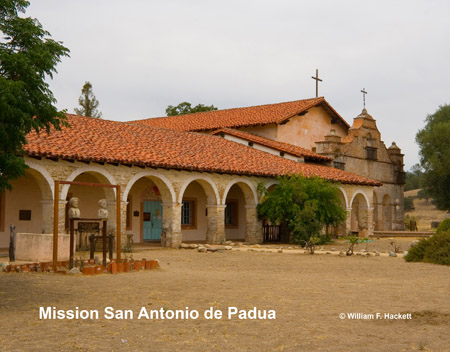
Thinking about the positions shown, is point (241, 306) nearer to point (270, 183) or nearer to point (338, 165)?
point (270, 183)

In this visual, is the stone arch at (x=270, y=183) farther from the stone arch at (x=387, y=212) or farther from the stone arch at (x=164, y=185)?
the stone arch at (x=387, y=212)

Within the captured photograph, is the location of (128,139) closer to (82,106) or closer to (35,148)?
(35,148)

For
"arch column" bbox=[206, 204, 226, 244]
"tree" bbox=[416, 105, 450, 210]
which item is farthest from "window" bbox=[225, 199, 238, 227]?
"tree" bbox=[416, 105, 450, 210]

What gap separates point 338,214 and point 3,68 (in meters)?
17.2

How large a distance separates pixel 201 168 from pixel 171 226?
2.25 meters

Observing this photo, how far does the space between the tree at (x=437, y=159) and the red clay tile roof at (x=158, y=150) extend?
12162 mm

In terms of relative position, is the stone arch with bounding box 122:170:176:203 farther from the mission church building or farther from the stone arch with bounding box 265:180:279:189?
the stone arch with bounding box 265:180:279:189

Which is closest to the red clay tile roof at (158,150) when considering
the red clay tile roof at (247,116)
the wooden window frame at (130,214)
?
the wooden window frame at (130,214)

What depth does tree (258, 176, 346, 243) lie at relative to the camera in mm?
23219

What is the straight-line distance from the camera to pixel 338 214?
23812mm

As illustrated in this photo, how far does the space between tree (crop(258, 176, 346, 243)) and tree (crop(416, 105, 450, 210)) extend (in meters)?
18.5

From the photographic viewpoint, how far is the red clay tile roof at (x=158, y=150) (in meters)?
18.3

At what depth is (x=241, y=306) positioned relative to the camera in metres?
8.42

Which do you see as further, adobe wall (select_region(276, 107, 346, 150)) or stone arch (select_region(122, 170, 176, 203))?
adobe wall (select_region(276, 107, 346, 150))
